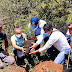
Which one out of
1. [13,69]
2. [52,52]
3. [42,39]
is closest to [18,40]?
[42,39]

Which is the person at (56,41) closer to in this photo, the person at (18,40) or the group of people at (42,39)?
the group of people at (42,39)

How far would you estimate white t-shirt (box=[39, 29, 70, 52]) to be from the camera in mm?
3160

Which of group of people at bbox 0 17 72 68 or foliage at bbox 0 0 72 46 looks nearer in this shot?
group of people at bbox 0 17 72 68

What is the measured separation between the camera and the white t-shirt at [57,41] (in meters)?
3.16

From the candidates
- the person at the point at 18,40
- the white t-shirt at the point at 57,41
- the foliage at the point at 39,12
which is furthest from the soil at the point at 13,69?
the foliage at the point at 39,12

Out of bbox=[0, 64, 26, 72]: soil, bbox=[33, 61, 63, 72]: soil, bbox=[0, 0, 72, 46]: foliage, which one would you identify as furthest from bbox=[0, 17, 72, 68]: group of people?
bbox=[0, 0, 72, 46]: foliage

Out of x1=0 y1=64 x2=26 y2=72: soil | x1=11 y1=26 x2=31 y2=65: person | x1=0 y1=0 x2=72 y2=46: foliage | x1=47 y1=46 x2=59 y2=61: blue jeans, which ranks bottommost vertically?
x1=0 y1=64 x2=26 y2=72: soil

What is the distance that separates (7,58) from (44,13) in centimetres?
308

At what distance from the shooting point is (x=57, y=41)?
3318mm

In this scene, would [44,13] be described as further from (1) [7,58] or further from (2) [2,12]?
(1) [7,58]

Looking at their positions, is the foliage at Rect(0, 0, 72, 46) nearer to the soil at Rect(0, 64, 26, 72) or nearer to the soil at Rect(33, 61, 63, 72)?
the soil at Rect(0, 64, 26, 72)

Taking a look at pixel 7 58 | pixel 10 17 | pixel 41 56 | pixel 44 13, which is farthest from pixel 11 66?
pixel 44 13

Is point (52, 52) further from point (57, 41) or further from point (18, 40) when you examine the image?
point (18, 40)

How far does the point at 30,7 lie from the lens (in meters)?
7.41
